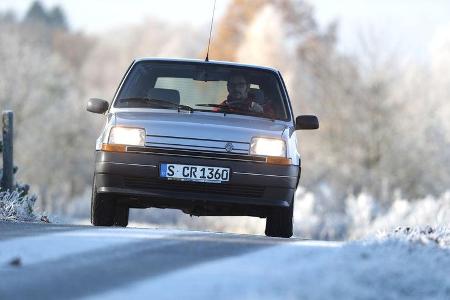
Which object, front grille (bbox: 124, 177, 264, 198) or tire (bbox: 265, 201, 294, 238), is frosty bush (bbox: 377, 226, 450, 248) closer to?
front grille (bbox: 124, 177, 264, 198)

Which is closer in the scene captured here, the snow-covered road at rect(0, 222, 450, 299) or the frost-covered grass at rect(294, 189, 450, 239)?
the snow-covered road at rect(0, 222, 450, 299)

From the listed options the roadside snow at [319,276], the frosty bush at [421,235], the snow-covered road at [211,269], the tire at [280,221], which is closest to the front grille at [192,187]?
the tire at [280,221]

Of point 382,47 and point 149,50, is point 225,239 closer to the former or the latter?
point 382,47

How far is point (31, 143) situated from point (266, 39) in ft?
50.2

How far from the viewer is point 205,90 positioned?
11.2 metres

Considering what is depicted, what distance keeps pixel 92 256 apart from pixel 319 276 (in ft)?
4.56

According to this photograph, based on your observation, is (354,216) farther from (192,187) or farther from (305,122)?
(192,187)

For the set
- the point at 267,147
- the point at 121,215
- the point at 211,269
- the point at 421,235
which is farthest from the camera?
the point at 121,215

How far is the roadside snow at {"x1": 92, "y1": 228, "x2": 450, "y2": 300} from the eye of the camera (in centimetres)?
517

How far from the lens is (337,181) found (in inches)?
1677

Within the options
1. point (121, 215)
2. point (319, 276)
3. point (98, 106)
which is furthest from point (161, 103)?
point (319, 276)

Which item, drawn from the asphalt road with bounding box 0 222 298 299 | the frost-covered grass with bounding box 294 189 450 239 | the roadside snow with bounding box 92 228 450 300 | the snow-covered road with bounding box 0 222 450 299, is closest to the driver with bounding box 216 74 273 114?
the asphalt road with bounding box 0 222 298 299

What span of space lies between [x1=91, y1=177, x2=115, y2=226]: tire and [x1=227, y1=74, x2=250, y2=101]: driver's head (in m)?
1.61

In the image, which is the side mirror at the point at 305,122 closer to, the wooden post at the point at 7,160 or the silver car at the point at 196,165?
the silver car at the point at 196,165
